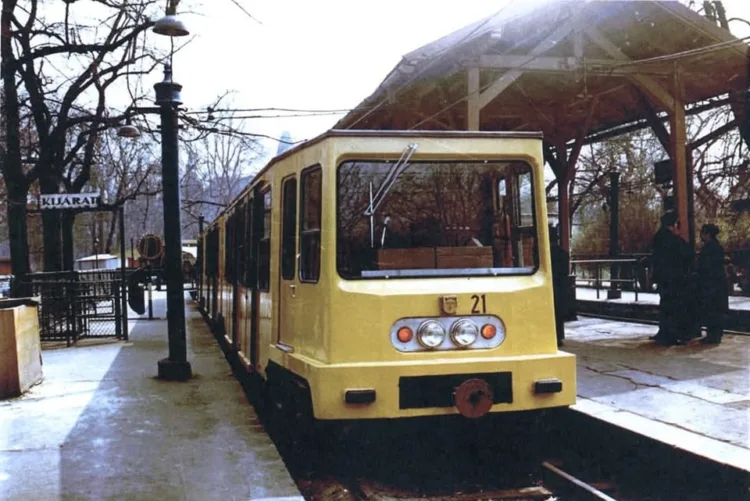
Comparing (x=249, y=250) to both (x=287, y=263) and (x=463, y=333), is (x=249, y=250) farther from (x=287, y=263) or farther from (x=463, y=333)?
(x=463, y=333)

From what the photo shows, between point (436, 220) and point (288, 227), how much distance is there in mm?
1345

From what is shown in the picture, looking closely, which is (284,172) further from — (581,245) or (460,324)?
(581,245)

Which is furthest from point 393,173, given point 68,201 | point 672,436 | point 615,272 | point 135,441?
point 615,272

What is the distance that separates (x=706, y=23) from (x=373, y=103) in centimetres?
555

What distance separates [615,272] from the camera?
18844 millimetres

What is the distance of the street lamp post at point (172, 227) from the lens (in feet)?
31.4

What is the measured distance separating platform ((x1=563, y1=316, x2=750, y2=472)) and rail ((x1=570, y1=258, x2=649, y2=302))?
199 inches

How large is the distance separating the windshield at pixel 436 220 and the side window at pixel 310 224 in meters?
0.22

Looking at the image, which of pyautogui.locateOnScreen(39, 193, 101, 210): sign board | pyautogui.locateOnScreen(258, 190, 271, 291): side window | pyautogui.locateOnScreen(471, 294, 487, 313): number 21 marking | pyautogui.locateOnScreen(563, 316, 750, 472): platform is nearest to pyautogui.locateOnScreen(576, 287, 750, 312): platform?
pyautogui.locateOnScreen(563, 316, 750, 472): platform

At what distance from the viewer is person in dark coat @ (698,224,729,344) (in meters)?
10.8

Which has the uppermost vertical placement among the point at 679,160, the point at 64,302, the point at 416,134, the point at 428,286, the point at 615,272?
the point at 679,160

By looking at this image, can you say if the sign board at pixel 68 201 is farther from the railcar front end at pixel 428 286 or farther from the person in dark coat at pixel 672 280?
the person in dark coat at pixel 672 280

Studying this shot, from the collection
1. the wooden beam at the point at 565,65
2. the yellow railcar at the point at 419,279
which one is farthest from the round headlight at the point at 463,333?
the wooden beam at the point at 565,65

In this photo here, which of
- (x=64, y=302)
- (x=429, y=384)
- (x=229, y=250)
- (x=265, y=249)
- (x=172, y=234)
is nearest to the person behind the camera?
(x=429, y=384)
